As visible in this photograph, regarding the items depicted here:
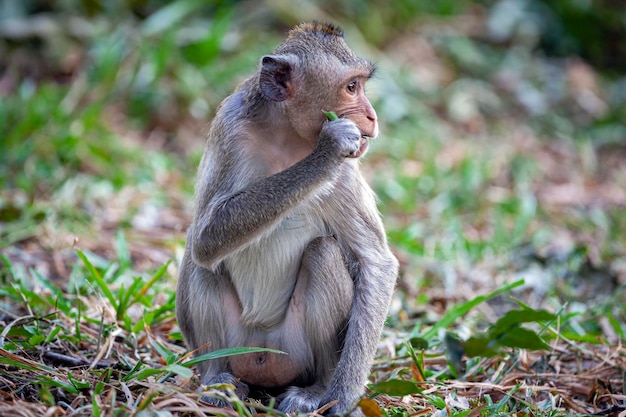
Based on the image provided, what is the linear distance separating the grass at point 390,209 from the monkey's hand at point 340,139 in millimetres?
1057

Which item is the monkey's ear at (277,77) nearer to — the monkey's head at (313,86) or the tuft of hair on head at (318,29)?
the monkey's head at (313,86)

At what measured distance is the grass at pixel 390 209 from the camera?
438 centimetres

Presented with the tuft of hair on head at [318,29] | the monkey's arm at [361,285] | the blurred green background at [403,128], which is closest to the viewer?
the monkey's arm at [361,285]

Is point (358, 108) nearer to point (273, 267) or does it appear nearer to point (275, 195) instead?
point (275, 195)

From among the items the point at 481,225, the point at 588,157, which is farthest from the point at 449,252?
the point at 588,157

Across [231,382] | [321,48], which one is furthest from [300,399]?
[321,48]

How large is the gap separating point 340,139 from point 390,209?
14.8 ft

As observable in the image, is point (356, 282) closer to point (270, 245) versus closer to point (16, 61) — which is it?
point (270, 245)

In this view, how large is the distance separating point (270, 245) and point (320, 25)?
1.31 metres

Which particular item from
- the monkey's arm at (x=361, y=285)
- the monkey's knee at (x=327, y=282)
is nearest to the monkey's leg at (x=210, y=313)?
the monkey's knee at (x=327, y=282)

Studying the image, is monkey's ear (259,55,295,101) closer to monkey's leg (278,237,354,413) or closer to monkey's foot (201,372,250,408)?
monkey's leg (278,237,354,413)

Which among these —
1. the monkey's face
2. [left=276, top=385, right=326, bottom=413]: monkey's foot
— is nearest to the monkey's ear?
the monkey's face

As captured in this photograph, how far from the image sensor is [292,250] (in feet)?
14.6

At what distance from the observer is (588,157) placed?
10.6 meters
